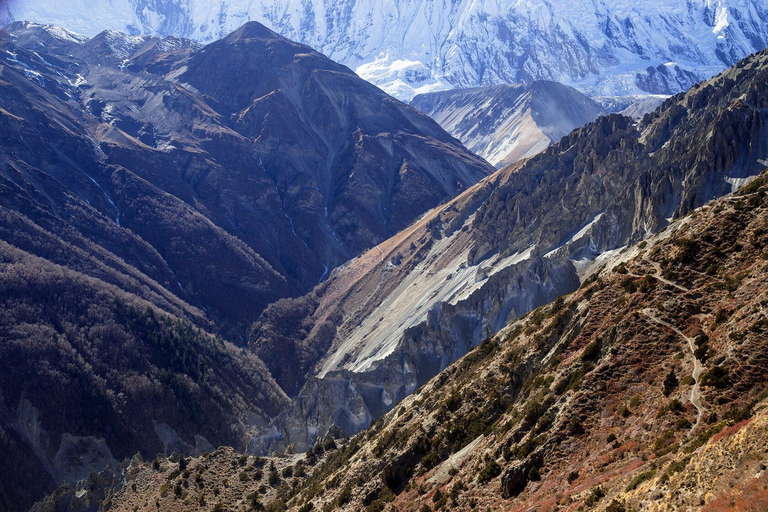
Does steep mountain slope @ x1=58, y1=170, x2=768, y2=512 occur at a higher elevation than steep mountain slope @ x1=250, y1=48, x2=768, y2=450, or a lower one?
higher

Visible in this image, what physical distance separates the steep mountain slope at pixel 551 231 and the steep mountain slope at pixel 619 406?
191 feet

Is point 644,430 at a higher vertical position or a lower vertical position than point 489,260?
higher

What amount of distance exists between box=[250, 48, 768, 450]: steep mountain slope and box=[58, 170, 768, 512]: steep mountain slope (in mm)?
58340

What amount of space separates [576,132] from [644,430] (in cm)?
16376

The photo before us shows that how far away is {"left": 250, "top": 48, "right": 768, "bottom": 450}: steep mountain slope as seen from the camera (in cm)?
10462

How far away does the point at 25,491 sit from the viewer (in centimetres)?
13550

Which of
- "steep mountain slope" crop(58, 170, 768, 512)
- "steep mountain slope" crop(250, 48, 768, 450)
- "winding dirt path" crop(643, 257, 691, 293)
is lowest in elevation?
"steep mountain slope" crop(250, 48, 768, 450)

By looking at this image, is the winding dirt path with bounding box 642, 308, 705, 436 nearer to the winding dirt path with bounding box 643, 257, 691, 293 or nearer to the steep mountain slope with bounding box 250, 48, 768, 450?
Result: the winding dirt path with bounding box 643, 257, 691, 293

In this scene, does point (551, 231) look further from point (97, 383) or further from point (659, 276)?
point (97, 383)

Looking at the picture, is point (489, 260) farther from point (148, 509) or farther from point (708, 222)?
point (708, 222)

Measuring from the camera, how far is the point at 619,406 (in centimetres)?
3359

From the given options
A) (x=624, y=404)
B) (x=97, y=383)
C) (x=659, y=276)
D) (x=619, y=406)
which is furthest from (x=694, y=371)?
(x=97, y=383)

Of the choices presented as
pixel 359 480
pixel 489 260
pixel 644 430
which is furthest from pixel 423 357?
pixel 644 430

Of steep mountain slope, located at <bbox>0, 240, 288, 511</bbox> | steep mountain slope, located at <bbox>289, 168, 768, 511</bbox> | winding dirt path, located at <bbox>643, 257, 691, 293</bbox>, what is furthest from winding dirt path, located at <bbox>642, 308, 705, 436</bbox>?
steep mountain slope, located at <bbox>0, 240, 288, 511</bbox>
